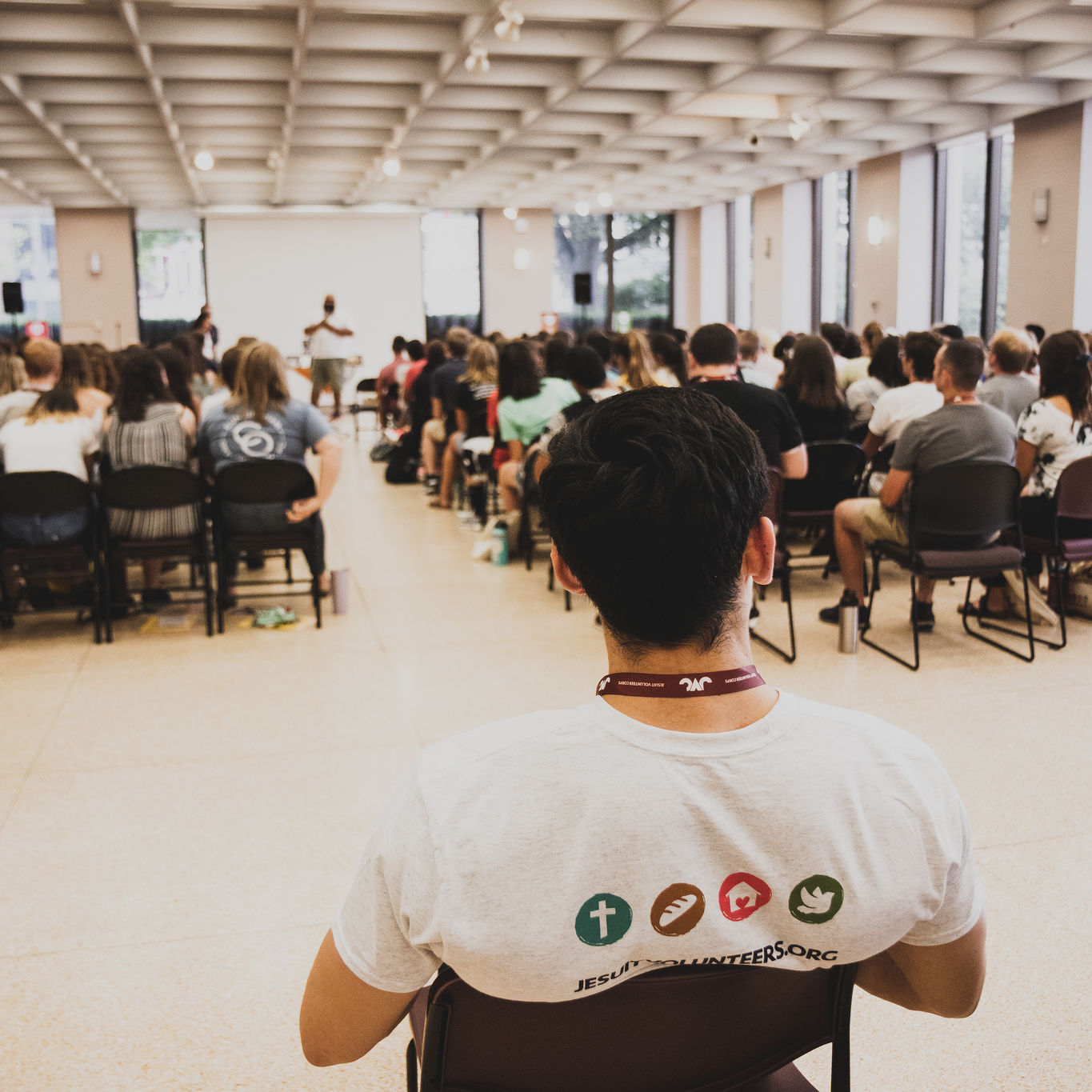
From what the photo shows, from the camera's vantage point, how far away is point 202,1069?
2020mm

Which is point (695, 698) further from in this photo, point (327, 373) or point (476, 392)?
point (327, 373)

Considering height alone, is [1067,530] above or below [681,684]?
below

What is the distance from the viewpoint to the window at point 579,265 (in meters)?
20.9

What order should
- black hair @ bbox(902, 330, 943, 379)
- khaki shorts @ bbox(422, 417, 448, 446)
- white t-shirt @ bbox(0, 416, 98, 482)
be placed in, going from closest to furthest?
white t-shirt @ bbox(0, 416, 98, 482)
black hair @ bbox(902, 330, 943, 379)
khaki shorts @ bbox(422, 417, 448, 446)

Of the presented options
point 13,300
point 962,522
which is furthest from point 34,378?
point 13,300

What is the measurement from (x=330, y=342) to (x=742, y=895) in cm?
1497

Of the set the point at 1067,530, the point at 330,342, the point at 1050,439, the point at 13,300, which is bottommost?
the point at 1067,530

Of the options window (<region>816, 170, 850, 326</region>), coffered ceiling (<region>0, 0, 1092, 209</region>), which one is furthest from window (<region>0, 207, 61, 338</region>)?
window (<region>816, 170, 850, 326</region>)

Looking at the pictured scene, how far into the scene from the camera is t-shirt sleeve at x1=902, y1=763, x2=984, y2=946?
3.41 feet

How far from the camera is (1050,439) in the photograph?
468cm

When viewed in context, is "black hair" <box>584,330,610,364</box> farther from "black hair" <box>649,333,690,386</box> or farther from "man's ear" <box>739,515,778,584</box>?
"man's ear" <box>739,515,778,584</box>

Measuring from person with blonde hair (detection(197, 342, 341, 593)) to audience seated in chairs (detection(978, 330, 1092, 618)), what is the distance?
120 inches

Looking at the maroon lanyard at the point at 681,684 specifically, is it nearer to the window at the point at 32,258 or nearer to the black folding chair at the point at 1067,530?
the black folding chair at the point at 1067,530

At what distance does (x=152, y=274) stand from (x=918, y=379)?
56.6 ft
